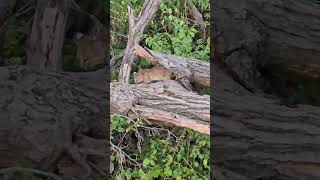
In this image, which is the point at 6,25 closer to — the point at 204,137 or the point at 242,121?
the point at 204,137

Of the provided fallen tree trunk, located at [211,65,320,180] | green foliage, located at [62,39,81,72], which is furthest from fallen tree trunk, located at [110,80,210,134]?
green foliage, located at [62,39,81,72]

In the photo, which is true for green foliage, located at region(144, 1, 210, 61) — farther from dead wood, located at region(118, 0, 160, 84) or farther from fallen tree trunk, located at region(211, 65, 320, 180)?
→ fallen tree trunk, located at region(211, 65, 320, 180)

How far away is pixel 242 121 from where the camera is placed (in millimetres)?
1573

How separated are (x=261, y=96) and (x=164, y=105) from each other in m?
0.35

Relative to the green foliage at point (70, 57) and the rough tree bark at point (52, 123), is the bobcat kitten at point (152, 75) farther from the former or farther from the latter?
the rough tree bark at point (52, 123)

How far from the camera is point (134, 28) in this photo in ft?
6.97

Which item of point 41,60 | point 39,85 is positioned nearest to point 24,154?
point 39,85

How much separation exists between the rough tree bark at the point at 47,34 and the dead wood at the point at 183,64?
0.32 m

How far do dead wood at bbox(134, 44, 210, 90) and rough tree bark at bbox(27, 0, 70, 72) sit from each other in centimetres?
32

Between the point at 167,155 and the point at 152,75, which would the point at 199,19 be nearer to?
the point at 152,75

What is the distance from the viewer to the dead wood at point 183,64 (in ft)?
6.54

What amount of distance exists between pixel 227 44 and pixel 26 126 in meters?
0.73

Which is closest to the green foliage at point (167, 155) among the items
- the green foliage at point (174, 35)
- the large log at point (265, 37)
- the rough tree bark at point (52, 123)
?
the rough tree bark at point (52, 123)

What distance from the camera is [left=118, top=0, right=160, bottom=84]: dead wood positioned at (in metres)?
2.00
